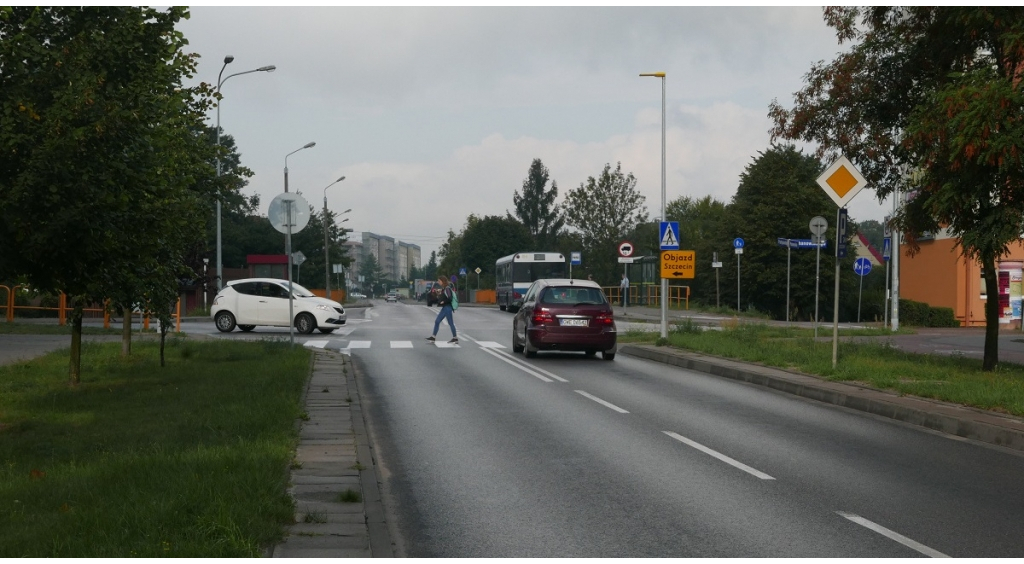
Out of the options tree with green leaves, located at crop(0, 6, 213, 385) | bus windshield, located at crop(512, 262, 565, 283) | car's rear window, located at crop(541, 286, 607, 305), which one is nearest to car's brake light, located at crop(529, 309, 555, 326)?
car's rear window, located at crop(541, 286, 607, 305)

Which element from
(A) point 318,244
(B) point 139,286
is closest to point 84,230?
(B) point 139,286

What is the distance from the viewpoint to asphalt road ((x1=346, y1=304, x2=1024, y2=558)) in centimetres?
616

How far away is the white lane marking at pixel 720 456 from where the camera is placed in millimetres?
8484

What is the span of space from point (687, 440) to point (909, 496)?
2952mm

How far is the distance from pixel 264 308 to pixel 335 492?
23.5 meters

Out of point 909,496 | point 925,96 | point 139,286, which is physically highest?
point 925,96

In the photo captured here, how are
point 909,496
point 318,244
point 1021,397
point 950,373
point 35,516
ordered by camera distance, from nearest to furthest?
1. point 35,516
2. point 909,496
3. point 1021,397
4. point 950,373
5. point 318,244

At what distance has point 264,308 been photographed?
29.6 metres

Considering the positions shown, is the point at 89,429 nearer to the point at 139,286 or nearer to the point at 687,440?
the point at 139,286

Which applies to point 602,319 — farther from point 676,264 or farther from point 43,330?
point 43,330

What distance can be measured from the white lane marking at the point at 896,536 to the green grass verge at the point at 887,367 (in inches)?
216


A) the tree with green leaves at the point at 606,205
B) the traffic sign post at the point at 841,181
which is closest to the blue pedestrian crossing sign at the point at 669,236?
the traffic sign post at the point at 841,181

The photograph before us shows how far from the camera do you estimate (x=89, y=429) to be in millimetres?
10141

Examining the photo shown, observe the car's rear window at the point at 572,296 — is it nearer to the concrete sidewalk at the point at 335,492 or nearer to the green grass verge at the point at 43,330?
the concrete sidewalk at the point at 335,492
